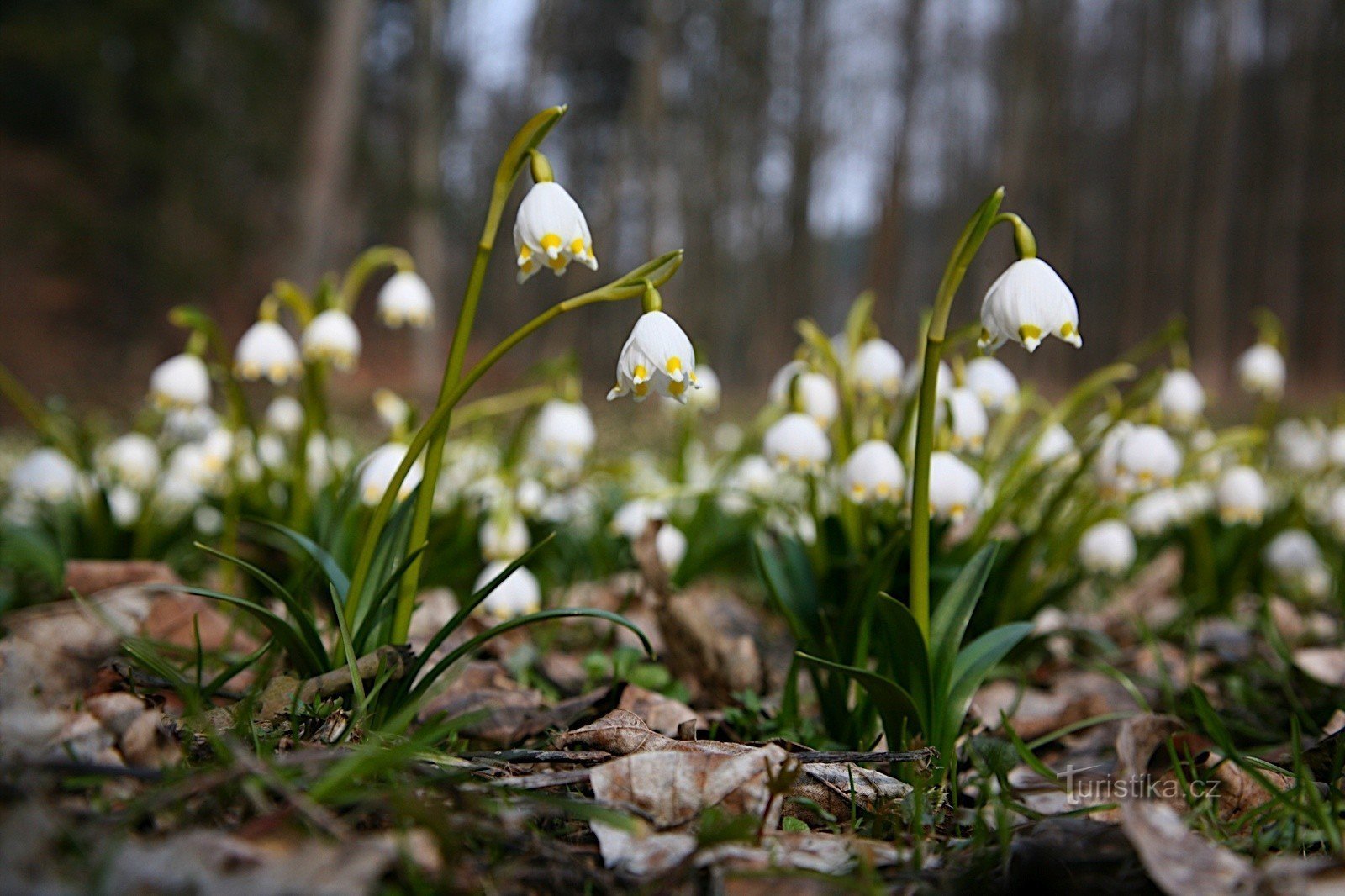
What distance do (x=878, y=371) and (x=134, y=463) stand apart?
2203 millimetres

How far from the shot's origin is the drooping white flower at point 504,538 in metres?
2.05

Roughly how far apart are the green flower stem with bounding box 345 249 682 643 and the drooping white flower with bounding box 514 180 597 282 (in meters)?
0.05

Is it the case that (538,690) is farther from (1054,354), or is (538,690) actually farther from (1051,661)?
(1054,354)

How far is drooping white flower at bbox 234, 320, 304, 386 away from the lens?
7.18ft

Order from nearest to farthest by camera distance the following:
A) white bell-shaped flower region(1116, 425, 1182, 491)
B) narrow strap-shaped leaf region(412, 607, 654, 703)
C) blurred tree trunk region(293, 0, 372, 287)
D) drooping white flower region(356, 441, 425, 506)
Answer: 1. narrow strap-shaped leaf region(412, 607, 654, 703)
2. drooping white flower region(356, 441, 425, 506)
3. white bell-shaped flower region(1116, 425, 1182, 491)
4. blurred tree trunk region(293, 0, 372, 287)

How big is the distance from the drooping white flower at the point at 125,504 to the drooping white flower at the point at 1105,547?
2634 millimetres

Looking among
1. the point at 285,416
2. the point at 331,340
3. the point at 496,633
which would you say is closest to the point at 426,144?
the point at 285,416

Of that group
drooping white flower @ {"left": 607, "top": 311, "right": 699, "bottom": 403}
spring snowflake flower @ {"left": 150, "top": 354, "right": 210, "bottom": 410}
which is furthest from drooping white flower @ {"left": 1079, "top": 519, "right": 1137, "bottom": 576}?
spring snowflake flower @ {"left": 150, "top": 354, "right": 210, "bottom": 410}

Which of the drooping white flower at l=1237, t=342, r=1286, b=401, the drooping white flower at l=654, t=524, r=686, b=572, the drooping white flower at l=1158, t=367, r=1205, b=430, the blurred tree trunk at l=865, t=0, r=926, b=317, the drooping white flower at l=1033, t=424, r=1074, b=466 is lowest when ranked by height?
the drooping white flower at l=654, t=524, r=686, b=572

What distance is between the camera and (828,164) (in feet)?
64.9

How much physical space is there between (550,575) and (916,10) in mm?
8970

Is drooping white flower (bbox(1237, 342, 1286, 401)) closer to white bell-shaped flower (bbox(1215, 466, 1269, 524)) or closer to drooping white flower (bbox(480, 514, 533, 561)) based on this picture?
white bell-shaped flower (bbox(1215, 466, 1269, 524))

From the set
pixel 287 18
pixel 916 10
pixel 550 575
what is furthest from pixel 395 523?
pixel 287 18

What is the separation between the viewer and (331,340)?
207cm
